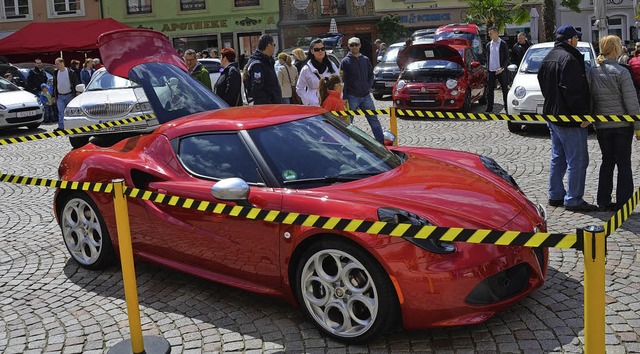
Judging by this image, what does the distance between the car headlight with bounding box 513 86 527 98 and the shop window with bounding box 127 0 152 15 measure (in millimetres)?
30347

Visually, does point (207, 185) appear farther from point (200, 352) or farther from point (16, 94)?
point (16, 94)

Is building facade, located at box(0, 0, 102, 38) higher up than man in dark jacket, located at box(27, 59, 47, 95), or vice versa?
building facade, located at box(0, 0, 102, 38)

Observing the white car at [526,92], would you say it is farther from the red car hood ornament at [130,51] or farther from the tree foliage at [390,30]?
the tree foliage at [390,30]

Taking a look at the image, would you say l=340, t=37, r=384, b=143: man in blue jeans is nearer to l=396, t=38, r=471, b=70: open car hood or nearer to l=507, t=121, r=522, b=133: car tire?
l=507, t=121, r=522, b=133: car tire

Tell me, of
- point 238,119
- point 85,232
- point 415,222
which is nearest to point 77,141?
point 85,232

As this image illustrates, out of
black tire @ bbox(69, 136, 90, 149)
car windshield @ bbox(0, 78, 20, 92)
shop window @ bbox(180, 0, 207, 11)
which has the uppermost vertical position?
shop window @ bbox(180, 0, 207, 11)

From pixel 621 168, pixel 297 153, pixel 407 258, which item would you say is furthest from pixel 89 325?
pixel 621 168

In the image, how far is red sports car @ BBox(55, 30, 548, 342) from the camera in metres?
4.09

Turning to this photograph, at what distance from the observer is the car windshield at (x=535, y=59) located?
1319 cm

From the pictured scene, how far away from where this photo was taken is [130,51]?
8.34 m

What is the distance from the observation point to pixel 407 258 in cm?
402

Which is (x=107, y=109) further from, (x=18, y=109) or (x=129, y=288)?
(x=129, y=288)

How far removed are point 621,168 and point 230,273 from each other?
4.18m

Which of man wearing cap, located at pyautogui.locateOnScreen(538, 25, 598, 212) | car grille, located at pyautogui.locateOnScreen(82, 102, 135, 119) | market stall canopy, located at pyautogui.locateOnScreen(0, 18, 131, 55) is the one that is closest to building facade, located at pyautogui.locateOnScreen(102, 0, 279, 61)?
market stall canopy, located at pyautogui.locateOnScreen(0, 18, 131, 55)
